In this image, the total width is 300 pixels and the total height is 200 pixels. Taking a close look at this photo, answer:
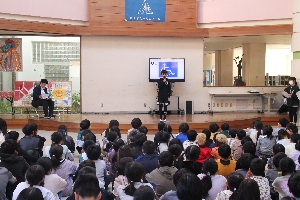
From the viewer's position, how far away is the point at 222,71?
1962cm

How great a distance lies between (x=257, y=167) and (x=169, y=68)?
9.36 m

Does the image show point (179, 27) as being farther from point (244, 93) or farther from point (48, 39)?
point (48, 39)

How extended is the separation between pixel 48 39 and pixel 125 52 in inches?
117

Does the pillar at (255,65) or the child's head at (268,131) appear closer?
the child's head at (268,131)

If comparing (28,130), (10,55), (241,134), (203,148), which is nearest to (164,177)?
(203,148)

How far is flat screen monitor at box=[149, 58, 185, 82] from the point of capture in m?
13.0

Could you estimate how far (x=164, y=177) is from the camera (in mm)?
3990

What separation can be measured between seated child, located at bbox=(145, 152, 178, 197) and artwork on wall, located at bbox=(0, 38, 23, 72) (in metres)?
10.0

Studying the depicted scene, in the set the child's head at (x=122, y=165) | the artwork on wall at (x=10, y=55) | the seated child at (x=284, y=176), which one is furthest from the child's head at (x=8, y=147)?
the artwork on wall at (x=10, y=55)

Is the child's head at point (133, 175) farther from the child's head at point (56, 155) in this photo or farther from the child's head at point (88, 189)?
the child's head at point (56, 155)

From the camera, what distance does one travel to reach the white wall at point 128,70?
1320 cm

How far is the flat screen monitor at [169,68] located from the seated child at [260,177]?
30.3 ft

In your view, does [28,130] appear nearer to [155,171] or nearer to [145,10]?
[155,171]

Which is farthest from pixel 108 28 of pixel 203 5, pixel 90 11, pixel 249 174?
pixel 249 174
